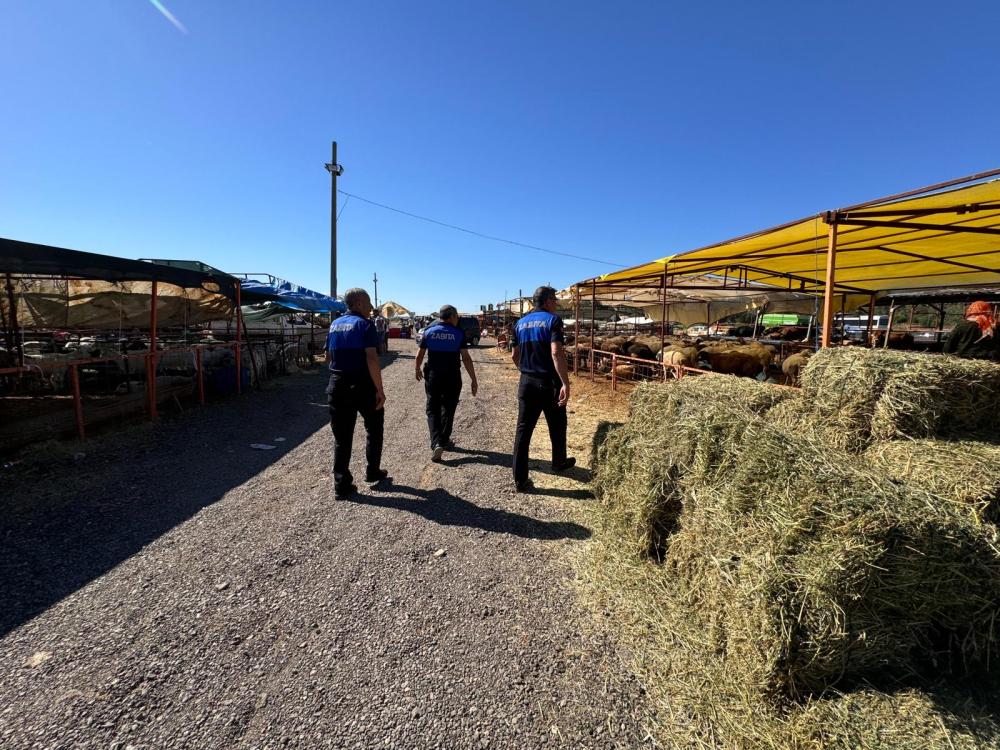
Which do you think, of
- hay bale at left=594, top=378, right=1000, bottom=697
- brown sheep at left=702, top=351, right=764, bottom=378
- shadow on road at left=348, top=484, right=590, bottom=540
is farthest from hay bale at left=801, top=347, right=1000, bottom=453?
brown sheep at left=702, top=351, right=764, bottom=378

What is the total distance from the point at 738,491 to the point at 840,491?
0.45 m

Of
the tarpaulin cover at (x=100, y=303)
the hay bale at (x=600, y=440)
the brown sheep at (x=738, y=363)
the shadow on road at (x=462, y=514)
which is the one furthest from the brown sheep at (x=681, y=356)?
the tarpaulin cover at (x=100, y=303)

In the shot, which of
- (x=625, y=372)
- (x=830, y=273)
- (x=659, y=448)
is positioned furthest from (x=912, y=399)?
(x=625, y=372)

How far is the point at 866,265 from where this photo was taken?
8688 millimetres

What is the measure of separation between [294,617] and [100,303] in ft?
41.2

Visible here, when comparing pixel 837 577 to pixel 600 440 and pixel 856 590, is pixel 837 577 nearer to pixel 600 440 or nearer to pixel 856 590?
pixel 856 590

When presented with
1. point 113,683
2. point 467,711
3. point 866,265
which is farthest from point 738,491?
point 866,265

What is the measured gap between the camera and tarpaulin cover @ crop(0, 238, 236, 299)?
4.99 m

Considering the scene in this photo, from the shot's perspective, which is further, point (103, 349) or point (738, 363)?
point (103, 349)

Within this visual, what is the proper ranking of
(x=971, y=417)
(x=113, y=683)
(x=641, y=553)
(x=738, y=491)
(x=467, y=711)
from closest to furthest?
(x=467, y=711), (x=113, y=683), (x=738, y=491), (x=971, y=417), (x=641, y=553)

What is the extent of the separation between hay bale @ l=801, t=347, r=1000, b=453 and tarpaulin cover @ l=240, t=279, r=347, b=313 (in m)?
13.1

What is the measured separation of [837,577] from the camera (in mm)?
1740

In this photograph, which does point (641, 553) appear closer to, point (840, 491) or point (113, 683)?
point (840, 491)

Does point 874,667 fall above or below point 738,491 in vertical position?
below
